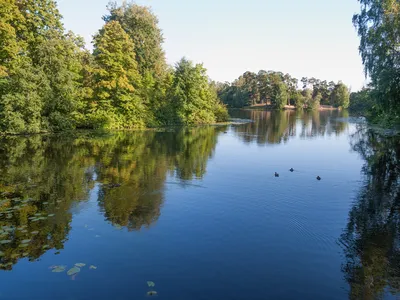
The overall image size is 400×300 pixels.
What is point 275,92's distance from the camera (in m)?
136

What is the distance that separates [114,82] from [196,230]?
117ft

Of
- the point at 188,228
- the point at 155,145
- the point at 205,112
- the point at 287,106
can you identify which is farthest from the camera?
the point at 287,106

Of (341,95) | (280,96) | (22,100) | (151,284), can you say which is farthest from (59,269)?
(341,95)

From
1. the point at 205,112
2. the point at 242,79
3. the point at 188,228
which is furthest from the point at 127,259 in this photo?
the point at 242,79

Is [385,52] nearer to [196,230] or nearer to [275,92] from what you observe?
[196,230]

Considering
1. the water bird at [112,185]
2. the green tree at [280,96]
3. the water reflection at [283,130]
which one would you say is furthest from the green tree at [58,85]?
the green tree at [280,96]

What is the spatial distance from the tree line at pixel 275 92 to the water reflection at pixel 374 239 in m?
119

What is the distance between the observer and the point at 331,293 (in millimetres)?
7590

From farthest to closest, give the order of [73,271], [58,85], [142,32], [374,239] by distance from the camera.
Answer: [142,32] → [58,85] → [374,239] → [73,271]

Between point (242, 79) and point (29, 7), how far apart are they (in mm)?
131876

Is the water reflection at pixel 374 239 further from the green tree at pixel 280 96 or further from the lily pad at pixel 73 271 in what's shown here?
the green tree at pixel 280 96

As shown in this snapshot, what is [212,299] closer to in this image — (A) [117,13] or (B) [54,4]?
(B) [54,4]

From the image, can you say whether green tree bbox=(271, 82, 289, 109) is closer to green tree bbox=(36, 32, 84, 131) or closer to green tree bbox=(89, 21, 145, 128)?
green tree bbox=(89, 21, 145, 128)

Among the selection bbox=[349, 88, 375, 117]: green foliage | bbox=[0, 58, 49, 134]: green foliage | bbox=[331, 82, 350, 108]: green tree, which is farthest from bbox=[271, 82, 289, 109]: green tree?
bbox=[0, 58, 49, 134]: green foliage
